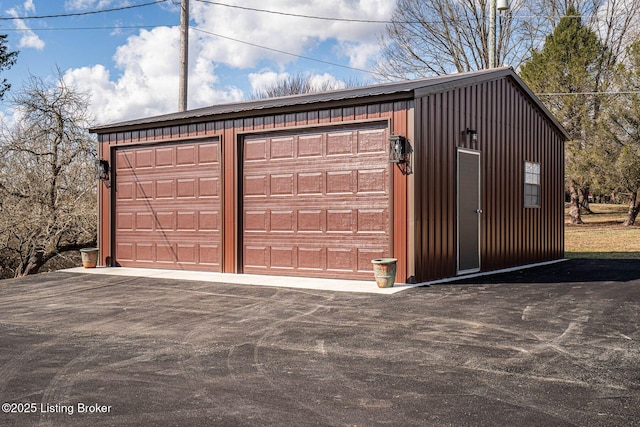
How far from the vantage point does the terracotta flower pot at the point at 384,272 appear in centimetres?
830

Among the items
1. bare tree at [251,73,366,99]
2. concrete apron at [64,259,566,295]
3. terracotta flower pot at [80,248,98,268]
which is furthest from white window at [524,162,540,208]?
bare tree at [251,73,366,99]

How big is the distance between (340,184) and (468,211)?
93.6 inches

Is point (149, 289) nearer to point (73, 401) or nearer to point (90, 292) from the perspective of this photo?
point (90, 292)

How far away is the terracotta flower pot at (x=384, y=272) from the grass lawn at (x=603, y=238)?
28.9ft

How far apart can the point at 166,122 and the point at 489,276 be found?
6.56 metres

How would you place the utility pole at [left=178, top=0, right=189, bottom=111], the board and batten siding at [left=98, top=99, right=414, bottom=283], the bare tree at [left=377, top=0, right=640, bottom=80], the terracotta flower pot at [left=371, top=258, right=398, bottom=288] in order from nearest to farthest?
1. the terracotta flower pot at [left=371, top=258, right=398, bottom=288]
2. the board and batten siding at [left=98, top=99, right=414, bottom=283]
3. the utility pole at [left=178, top=0, right=189, bottom=111]
4. the bare tree at [left=377, top=0, right=640, bottom=80]

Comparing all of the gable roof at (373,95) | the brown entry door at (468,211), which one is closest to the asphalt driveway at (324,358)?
the brown entry door at (468,211)

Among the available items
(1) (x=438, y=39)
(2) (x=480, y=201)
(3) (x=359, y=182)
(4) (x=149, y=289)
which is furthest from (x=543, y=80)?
(4) (x=149, y=289)

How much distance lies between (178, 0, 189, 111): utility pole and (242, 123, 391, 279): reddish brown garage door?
6322 mm

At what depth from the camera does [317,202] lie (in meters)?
9.69

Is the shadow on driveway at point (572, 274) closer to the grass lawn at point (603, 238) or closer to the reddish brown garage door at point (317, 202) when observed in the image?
the reddish brown garage door at point (317, 202)

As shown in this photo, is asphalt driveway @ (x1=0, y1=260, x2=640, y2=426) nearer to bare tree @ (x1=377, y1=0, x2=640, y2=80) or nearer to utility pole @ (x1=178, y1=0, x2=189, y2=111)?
utility pole @ (x1=178, y1=0, x2=189, y2=111)

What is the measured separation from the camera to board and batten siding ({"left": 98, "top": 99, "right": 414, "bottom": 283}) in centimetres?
879

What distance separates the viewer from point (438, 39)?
26.4 meters
